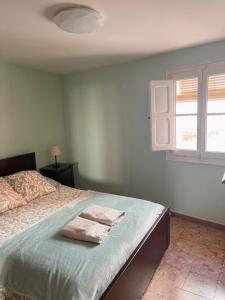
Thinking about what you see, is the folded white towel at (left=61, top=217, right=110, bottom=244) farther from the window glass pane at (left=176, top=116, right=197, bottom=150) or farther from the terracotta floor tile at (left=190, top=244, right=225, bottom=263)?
the window glass pane at (left=176, top=116, right=197, bottom=150)

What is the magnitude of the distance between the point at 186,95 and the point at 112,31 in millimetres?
1340

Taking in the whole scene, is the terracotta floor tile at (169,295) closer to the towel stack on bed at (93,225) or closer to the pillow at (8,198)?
the towel stack on bed at (93,225)

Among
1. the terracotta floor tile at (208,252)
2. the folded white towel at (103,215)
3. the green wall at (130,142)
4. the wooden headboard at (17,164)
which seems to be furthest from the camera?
the wooden headboard at (17,164)

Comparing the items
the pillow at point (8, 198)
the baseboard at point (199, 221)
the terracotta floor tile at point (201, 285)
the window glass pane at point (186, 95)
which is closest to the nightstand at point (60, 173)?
the pillow at point (8, 198)

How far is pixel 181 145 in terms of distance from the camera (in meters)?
3.13

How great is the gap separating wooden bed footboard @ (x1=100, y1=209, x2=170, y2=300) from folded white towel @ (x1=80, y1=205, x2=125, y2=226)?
0.31m

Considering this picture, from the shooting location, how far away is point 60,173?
3.61m

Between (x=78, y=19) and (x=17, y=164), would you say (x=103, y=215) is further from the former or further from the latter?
(x=17, y=164)

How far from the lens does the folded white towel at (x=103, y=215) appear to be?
2.01 meters

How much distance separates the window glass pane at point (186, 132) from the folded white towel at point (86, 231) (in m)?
1.74

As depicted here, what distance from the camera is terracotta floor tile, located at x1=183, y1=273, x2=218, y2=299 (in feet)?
6.42

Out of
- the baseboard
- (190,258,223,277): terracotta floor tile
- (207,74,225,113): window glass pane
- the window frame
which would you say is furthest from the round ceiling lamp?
the baseboard

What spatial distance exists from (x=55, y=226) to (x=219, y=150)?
2182 mm

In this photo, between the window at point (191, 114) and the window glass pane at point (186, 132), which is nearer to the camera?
the window at point (191, 114)
